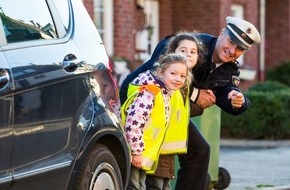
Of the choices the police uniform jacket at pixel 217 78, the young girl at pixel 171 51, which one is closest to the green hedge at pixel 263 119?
the police uniform jacket at pixel 217 78

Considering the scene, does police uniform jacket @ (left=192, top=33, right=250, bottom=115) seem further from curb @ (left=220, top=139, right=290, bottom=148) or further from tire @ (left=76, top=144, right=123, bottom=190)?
curb @ (left=220, top=139, right=290, bottom=148)

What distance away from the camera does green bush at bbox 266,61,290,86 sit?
22678 mm

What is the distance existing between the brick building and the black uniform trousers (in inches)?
328

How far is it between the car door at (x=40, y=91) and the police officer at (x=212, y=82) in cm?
146

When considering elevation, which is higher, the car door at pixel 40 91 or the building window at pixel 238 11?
the car door at pixel 40 91

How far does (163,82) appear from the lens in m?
7.09

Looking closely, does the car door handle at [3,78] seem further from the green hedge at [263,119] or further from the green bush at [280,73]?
the green bush at [280,73]

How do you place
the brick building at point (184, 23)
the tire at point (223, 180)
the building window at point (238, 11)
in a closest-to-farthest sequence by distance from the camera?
1. the tire at point (223, 180)
2. the brick building at point (184, 23)
3. the building window at point (238, 11)

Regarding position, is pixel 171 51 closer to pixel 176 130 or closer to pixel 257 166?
pixel 176 130

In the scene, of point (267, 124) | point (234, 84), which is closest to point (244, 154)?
point (267, 124)

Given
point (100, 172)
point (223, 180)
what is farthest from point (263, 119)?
point (100, 172)

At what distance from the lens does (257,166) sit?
42.9 ft

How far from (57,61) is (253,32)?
2202 mm

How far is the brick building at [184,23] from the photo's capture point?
17188 millimetres
